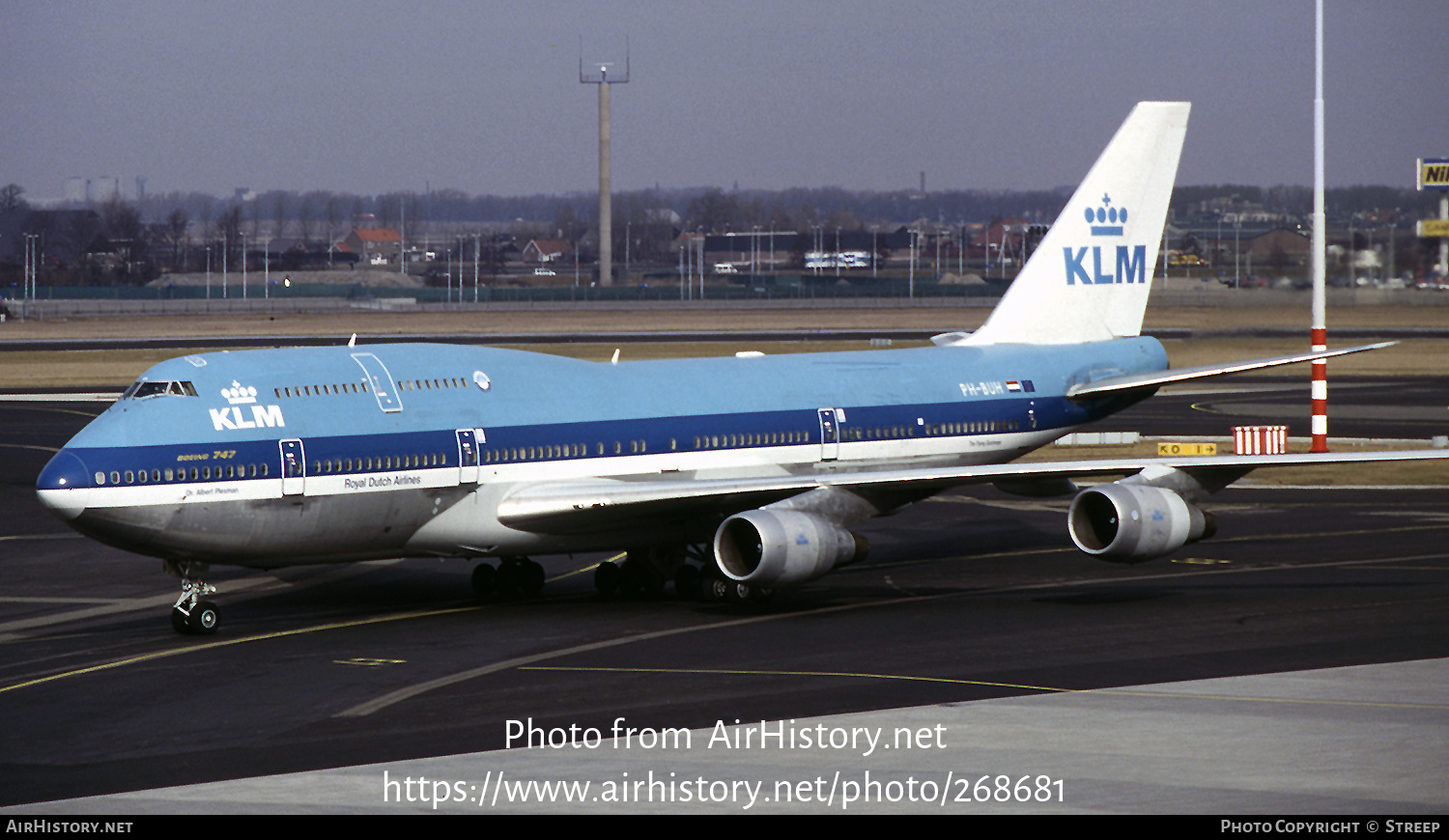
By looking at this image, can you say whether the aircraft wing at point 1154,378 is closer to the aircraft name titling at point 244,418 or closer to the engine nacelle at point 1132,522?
the engine nacelle at point 1132,522

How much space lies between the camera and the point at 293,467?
98.2 feet

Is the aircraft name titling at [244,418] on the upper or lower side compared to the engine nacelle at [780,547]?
upper

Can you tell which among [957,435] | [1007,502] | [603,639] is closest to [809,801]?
[603,639]

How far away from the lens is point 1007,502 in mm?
49844

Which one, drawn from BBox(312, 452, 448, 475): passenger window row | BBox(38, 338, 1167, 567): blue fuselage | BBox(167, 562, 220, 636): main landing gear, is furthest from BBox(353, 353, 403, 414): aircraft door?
BBox(167, 562, 220, 636): main landing gear

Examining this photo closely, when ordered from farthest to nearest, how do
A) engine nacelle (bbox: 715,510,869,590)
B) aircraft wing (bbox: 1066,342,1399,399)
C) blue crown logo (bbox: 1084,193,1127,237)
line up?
blue crown logo (bbox: 1084,193,1127,237) → aircraft wing (bbox: 1066,342,1399,399) → engine nacelle (bbox: 715,510,869,590)

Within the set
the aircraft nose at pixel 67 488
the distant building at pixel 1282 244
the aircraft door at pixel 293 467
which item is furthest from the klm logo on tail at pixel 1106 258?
the distant building at pixel 1282 244

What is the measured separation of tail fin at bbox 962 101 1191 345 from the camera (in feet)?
137

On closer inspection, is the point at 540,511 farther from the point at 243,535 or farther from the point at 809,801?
the point at 809,801

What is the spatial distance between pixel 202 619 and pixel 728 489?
9835mm

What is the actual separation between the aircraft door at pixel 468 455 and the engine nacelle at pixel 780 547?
4760 mm

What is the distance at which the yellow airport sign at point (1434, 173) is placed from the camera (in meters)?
177

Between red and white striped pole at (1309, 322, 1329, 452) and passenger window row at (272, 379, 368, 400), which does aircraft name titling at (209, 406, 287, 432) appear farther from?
red and white striped pole at (1309, 322, 1329, 452)

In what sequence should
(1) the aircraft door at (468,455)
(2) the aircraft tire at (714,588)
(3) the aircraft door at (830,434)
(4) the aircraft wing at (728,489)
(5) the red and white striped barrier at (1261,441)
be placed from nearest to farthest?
1. (4) the aircraft wing at (728,489)
2. (1) the aircraft door at (468,455)
3. (2) the aircraft tire at (714,588)
4. (3) the aircraft door at (830,434)
5. (5) the red and white striped barrier at (1261,441)
